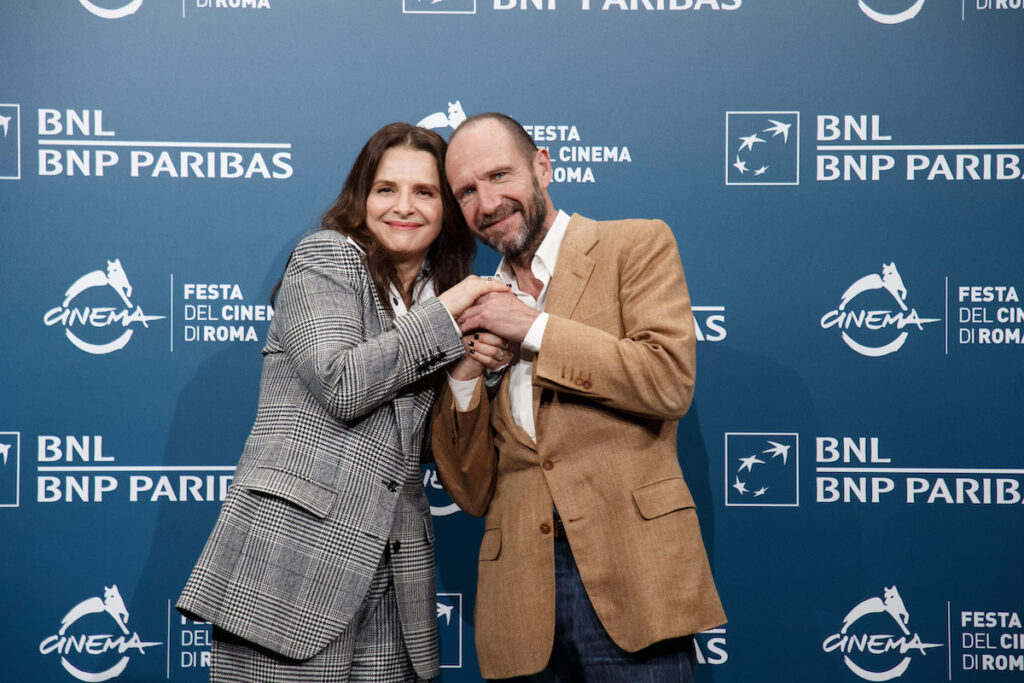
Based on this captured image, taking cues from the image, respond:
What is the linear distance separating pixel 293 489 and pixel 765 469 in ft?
5.92

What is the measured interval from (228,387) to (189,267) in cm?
46

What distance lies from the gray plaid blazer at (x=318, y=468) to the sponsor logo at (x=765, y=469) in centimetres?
146

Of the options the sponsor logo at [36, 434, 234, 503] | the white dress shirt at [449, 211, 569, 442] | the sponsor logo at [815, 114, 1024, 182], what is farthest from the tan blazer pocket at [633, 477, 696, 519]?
the sponsor logo at [36, 434, 234, 503]

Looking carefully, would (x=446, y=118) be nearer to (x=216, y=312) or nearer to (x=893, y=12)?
(x=216, y=312)

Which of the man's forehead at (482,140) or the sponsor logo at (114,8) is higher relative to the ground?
the sponsor logo at (114,8)

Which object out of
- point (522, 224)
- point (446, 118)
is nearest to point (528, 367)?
point (522, 224)

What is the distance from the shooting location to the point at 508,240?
7.39 feet

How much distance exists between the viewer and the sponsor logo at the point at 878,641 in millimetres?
3096

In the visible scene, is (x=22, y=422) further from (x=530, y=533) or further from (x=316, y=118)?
(x=530, y=533)

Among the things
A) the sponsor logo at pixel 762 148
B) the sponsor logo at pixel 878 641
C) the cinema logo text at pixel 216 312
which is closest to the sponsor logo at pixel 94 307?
the cinema logo text at pixel 216 312

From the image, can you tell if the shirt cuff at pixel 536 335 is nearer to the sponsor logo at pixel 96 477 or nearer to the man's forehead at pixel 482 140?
the man's forehead at pixel 482 140

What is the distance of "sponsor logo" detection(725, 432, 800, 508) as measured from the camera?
10.2 feet

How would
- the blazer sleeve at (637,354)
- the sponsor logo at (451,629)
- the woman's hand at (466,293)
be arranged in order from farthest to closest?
the sponsor logo at (451,629), the woman's hand at (466,293), the blazer sleeve at (637,354)

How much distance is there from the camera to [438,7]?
3.10 metres
